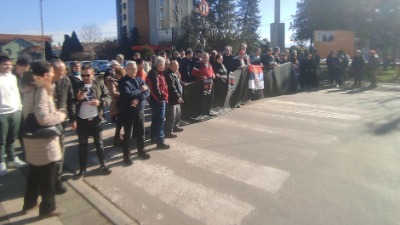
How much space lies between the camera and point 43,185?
3.97 meters

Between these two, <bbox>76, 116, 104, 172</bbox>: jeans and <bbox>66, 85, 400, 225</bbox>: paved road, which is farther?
<bbox>76, 116, 104, 172</bbox>: jeans

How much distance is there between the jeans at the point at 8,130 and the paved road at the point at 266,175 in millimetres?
1025

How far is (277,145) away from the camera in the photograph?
22.7ft

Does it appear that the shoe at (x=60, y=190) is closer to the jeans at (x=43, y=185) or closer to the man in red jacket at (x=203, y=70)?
the jeans at (x=43, y=185)

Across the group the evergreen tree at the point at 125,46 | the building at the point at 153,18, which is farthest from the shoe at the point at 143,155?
the evergreen tree at the point at 125,46

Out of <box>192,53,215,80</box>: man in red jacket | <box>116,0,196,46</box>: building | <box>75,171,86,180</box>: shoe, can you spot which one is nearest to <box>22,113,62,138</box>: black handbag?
<box>75,171,86,180</box>: shoe

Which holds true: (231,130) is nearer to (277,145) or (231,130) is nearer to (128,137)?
(277,145)

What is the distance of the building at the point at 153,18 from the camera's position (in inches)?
2421

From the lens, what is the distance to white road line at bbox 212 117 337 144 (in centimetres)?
729

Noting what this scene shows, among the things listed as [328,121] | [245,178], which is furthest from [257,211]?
[328,121]

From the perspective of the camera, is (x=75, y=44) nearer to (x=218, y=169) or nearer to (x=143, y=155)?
(x=143, y=155)

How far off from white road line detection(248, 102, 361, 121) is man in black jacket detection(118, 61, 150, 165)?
553 centimetres

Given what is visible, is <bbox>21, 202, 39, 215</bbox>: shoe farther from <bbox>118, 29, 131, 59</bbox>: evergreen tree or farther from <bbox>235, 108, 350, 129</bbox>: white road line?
<bbox>118, 29, 131, 59</bbox>: evergreen tree

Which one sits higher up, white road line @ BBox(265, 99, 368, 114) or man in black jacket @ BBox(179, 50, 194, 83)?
man in black jacket @ BBox(179, 50, 194, 83)
